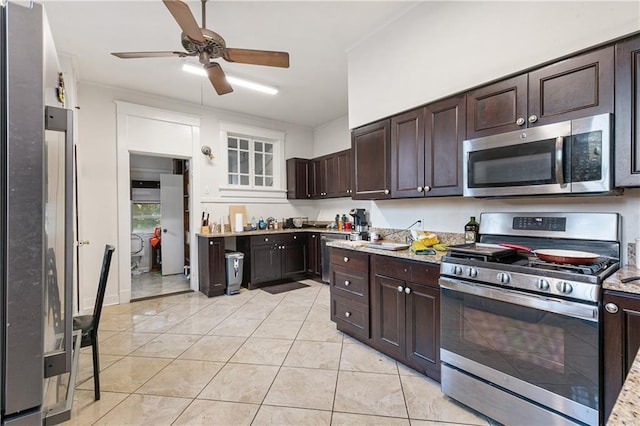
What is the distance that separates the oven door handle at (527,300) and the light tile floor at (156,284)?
169 inches

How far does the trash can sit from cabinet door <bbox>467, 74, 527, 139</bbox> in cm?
357

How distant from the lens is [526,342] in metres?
1.54

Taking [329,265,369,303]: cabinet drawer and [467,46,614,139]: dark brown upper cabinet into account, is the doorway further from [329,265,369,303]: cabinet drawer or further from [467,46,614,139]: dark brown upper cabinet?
[467,46,614,139]: dark brown upper cabinet

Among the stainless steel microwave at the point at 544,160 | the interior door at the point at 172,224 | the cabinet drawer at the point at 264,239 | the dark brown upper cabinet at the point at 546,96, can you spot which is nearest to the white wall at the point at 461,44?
the dark brown upper cabinet at the point at 546,96

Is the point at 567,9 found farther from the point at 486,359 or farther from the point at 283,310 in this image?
the point at 283,310

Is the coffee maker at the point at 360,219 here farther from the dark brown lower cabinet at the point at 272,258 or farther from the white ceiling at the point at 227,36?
the white ceiling at the point at 227,36

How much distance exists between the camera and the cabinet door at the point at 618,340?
123cm

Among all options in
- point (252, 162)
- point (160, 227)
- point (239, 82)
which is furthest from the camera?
point (160, 227)

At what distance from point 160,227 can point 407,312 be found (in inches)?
224

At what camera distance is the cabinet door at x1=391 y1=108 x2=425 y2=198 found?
97.9 inches

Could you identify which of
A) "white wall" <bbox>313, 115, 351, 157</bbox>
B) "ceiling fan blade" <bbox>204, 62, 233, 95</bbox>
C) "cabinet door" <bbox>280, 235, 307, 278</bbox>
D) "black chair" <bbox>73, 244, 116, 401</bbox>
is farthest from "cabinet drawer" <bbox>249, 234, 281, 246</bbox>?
"black chair" <bbox>73, 244, 116, 401</bbox>

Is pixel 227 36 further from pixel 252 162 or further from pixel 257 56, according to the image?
pixel 252 162

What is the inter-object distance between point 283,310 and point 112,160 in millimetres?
3149

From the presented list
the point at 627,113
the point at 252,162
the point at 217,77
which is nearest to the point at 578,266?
the point at 627,113
